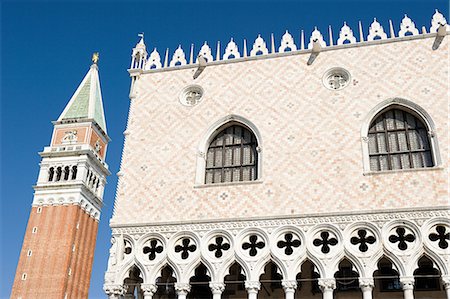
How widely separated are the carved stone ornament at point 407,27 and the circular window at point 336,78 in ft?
6.70

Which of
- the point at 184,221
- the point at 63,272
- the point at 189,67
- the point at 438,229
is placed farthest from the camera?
the point at 63,272

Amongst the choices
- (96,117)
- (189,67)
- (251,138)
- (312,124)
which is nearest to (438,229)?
(312,124)

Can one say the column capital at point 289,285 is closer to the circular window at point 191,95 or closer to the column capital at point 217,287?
the column capital at point 217,287

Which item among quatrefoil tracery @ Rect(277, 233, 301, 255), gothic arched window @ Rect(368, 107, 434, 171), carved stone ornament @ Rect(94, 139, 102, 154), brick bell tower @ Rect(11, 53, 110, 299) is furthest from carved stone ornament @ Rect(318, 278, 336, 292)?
carved stone ornament @ Rect(94, 139, 102, 154)

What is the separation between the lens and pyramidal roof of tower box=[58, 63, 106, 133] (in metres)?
41.4

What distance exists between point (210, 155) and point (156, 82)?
3.34m

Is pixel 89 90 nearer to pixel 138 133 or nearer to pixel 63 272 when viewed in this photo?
pixel 63 272

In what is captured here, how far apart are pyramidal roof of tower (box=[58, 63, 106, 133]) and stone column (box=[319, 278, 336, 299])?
105ft

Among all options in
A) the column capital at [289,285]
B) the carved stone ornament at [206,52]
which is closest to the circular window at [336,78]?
the carved stone ornament at [206,52]

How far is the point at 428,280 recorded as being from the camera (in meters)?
12.9

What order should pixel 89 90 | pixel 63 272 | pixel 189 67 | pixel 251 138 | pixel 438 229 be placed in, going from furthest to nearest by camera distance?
pixel 89 90 < pixel 63 272 < pixel 189 67 < pixel 251 138 < pixel 438 229

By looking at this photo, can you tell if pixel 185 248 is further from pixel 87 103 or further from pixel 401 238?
pixel 87 103

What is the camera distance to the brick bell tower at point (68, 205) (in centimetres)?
3422

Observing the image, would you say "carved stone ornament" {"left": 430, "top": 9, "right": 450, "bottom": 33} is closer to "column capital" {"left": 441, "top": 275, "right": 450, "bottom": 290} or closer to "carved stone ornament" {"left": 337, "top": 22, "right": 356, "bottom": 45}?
"carved stone ornament" {"left": 337, "top": 22, "right": 356, "bottom": 45}
